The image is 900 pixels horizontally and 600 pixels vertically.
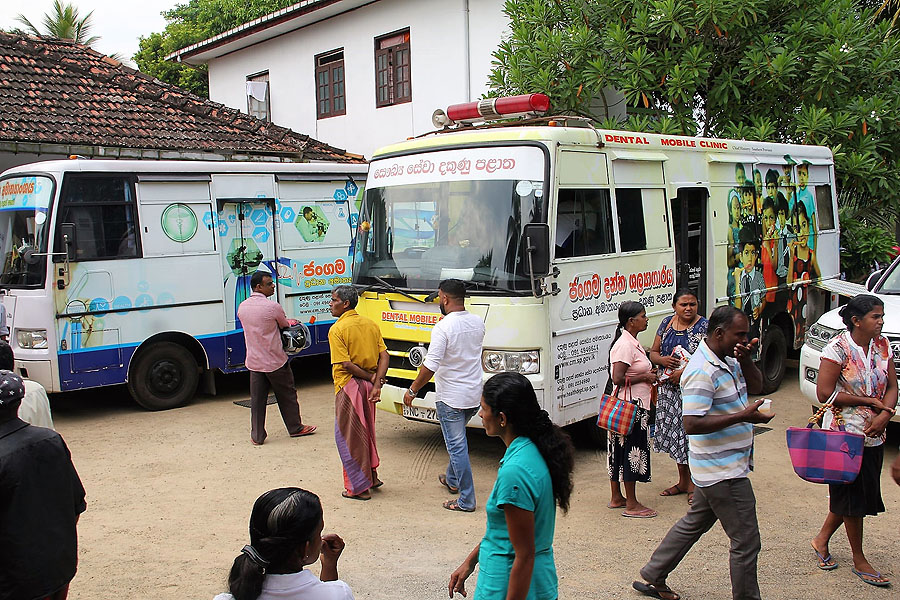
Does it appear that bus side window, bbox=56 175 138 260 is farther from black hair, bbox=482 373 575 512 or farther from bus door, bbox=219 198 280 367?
black hair, bbox=482 373 575 512

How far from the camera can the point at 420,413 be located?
23.7ft

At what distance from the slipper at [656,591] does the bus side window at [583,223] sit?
9.71 feet

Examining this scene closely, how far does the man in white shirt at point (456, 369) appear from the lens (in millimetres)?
5996

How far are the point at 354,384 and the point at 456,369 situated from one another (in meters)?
0.93

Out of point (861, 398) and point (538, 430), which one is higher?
point (538, 430)

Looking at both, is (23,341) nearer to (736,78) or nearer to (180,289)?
(180,289)

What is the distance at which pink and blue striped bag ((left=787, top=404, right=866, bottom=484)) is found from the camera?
14.9 feet

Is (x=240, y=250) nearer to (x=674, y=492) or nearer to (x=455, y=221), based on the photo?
(x=455, y=221)

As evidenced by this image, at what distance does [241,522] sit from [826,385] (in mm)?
4106

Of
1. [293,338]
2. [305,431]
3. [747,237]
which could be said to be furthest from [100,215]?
[747,237]

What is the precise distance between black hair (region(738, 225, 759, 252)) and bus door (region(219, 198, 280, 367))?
571 cm

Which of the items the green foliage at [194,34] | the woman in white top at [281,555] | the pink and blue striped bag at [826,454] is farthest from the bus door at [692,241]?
the green foliage at [194,34]

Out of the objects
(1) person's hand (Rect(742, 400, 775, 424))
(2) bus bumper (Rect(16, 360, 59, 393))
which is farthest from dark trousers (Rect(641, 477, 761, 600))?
(2) bus bumper (Rect(16, 360, 59, 393))

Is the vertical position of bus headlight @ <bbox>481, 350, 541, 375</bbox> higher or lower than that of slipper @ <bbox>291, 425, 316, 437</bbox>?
higher
